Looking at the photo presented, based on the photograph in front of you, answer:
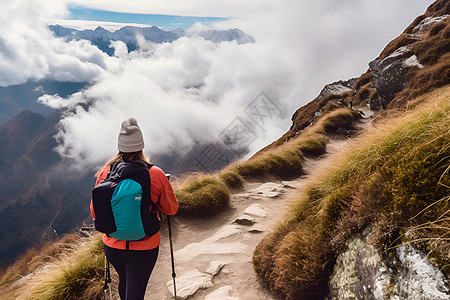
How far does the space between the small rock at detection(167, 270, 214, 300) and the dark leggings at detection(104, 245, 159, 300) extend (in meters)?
2.27

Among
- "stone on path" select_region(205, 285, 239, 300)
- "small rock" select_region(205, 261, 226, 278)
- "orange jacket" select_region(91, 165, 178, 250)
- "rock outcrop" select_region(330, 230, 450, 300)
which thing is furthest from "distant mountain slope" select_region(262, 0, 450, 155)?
"orange jacket" select_region(91, 165, 178, 250)

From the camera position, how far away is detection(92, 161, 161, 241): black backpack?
3119 mm

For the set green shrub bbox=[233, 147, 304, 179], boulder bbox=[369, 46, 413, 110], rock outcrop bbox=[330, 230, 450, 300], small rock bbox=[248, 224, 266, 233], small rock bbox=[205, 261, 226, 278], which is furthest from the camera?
boulder bbox=[369, 46, 413, 110]

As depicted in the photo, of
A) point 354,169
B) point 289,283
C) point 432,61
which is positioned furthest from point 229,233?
point 432,61

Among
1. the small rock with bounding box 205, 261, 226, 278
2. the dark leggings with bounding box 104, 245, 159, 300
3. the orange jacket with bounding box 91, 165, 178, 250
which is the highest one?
the orange jacket with bounding box 91, 165, 178, 250

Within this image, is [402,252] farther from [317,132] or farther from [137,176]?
[317,132]

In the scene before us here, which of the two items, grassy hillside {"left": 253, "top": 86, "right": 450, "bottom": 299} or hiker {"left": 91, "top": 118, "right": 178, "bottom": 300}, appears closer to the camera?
grassy hillside {"left": 253, "top": 86, "right": 450, "bottom": 299}

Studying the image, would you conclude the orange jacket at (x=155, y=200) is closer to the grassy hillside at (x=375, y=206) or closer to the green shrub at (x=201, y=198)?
the grassy hillside at (x=375, y=206)

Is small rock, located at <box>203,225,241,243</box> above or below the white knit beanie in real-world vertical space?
below

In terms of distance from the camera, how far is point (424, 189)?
9.86 feet

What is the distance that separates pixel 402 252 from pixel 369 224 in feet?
2.48

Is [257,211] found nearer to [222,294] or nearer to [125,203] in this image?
[222,294]

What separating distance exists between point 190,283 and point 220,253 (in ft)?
4.71

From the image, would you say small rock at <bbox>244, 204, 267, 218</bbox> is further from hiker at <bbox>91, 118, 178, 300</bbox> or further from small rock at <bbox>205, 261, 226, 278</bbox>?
hiker at <bbox>91, 118, 178, 300</bbox>
